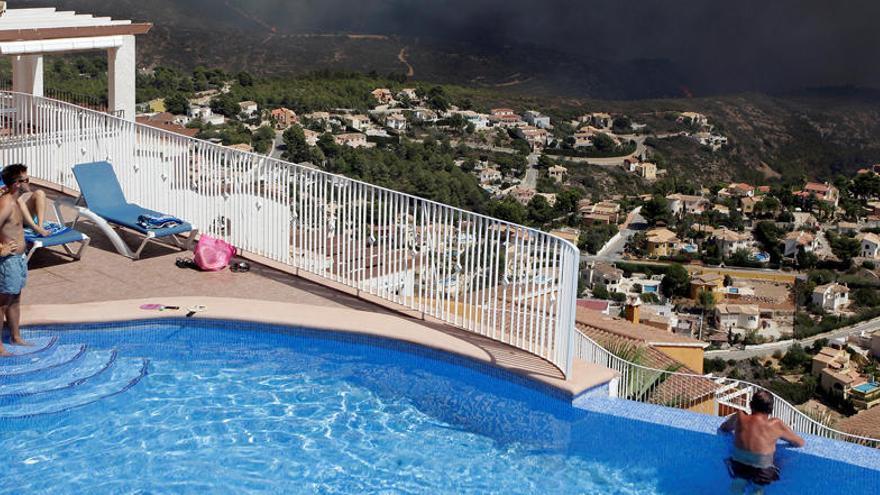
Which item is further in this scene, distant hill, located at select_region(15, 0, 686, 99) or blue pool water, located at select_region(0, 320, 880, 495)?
distant hill, located at select_region(15, 0, 686, 99)

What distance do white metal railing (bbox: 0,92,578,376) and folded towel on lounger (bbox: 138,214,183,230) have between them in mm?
251

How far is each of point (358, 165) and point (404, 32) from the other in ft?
219

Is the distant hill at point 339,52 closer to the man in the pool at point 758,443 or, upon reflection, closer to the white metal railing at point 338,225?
the white metal railing at point 338,225

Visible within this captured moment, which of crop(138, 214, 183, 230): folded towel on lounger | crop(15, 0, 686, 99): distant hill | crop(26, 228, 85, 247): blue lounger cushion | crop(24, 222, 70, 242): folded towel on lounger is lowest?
crop(26, 228, 85, 247): blue lounger cushion

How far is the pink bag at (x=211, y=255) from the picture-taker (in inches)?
275

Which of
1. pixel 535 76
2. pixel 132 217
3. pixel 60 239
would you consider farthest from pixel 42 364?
pixel 535 76

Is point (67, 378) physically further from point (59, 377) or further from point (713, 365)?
point (713, 365)

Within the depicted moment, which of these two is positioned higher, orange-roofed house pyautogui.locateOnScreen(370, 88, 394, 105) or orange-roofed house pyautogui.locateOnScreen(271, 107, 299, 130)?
orange-roofed house pyautogui.locateOnScreen(370, 88, 394, 105)

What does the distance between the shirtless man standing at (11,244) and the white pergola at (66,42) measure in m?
3.86

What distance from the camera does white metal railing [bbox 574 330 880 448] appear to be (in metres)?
5.85

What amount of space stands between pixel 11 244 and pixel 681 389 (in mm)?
3630

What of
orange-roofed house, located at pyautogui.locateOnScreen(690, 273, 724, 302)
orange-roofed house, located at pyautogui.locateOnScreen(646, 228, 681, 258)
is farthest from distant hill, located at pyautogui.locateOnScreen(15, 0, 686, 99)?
orange-roofed house, located at pyautogui.locateOnScreen(690, 273, 724, 302)

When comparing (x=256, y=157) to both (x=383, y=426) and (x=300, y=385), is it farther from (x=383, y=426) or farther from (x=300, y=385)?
(x=383, y=426)

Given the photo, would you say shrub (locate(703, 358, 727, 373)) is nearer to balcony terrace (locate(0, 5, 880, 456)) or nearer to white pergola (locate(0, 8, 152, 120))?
white pergola (locate(0, 8, 152, 120))
